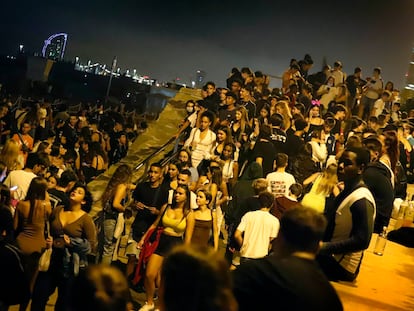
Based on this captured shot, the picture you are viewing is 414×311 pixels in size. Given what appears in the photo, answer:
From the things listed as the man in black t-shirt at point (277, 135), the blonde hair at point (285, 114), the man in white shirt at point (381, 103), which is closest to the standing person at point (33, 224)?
the man in black t-shirt at point (277, 135)

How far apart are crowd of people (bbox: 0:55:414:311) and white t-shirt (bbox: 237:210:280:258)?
11mm

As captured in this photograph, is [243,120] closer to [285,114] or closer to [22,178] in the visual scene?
[285,114]

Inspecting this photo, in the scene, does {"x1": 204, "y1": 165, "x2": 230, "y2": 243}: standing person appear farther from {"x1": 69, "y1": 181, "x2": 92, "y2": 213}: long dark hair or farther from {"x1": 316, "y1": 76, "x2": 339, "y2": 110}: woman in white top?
{"x1": 316, "y1": 76, "x2": 339, "y2": 110}: woman in white top

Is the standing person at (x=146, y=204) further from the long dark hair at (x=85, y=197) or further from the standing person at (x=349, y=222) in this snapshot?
the standing person at (x=349, y=222)

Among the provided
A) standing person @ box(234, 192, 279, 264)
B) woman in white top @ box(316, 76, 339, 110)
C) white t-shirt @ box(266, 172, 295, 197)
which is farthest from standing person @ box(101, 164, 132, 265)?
woman in white top @ box(316, 76, 339, 110)

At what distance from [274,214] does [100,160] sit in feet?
16.3

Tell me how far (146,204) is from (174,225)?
0.61 m

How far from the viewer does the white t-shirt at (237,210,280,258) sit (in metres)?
6.14

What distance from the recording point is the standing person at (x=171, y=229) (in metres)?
6.60

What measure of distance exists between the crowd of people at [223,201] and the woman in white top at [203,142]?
24mm

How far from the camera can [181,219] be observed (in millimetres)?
6770

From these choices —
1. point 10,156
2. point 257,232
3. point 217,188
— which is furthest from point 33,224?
point 217,188

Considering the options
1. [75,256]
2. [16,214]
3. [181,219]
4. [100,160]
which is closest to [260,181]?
[181,219]

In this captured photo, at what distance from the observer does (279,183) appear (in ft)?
24.9
